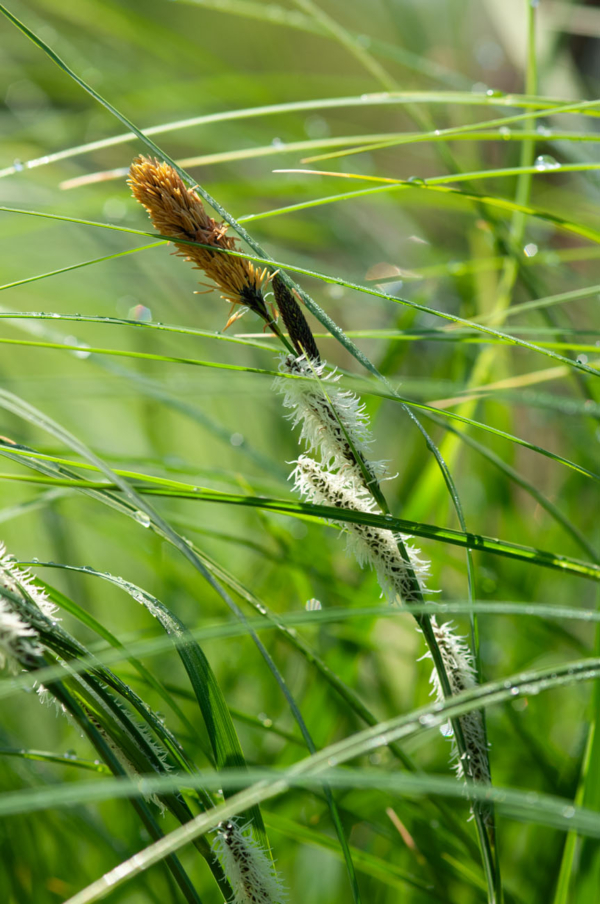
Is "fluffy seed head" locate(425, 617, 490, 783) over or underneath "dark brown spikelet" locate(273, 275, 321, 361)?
underneath

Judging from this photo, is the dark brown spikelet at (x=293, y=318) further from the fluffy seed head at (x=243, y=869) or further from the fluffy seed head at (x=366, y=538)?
the fluffy seed head at (x=243, y=869)

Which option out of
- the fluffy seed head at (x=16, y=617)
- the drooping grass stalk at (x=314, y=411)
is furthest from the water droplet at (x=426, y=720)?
the fluffy seed head at (x=16, y=617)

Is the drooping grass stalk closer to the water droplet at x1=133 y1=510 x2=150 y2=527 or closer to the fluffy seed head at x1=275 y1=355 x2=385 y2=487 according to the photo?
the fluffy seed head at x1=275 y1=355 x2=385 y2=487

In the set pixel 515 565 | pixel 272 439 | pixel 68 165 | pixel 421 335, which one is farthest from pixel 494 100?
pixel 68 165

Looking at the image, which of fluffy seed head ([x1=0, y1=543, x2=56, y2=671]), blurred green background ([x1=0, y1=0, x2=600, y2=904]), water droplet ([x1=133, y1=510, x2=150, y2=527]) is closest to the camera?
fluffy seed head ([x1=0, y1=543, x2=56, y2=671])

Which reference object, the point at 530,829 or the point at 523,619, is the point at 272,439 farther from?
the point at 530,829

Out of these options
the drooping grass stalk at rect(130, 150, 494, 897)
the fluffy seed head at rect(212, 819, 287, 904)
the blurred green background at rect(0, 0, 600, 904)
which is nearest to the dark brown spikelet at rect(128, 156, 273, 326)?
the drooping grass stalk at rect(130, 150, 494, 897)

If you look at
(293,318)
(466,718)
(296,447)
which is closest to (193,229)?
(293,318)
